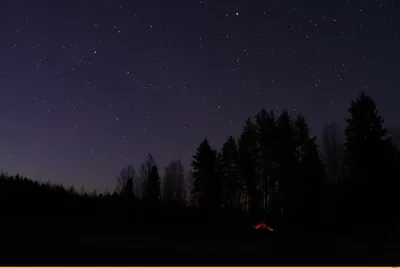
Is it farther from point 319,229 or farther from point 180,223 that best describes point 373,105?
point 180,223

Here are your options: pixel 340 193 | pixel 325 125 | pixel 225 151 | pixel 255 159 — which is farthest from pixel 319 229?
pixel 325 125

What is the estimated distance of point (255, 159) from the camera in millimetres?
41469

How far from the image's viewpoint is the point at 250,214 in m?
27.9

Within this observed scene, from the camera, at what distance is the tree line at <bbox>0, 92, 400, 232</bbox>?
19.5 meters

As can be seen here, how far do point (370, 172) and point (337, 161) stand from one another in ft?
85.5

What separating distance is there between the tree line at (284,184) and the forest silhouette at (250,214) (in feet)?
0.26

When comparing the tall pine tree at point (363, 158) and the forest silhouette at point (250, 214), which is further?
the tall pine tree at point (363, 158)

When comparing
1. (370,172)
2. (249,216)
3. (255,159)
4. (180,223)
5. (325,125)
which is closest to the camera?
(180,223)

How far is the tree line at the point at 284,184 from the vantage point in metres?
19.5

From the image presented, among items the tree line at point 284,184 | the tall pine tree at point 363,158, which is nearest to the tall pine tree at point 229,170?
the tree line at point 284,184

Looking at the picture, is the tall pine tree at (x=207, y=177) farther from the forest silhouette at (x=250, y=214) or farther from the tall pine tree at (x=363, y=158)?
the tall pine tree at (x=363, y=158)

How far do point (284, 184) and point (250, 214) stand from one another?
817 cm

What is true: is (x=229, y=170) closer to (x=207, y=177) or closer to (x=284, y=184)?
(x=207, y=177)

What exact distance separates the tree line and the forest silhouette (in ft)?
0.26
